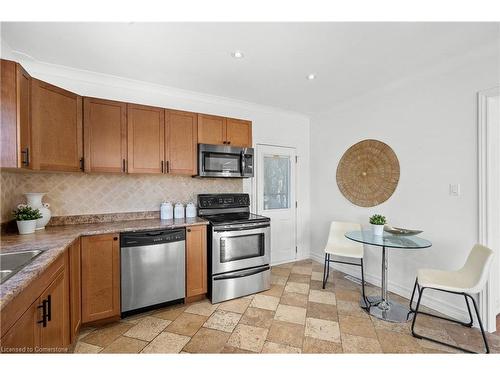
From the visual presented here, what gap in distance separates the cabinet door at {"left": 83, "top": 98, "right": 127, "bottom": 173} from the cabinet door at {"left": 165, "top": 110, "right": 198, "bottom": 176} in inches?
18.4

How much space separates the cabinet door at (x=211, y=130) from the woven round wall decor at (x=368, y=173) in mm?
1913

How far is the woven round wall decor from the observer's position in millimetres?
2846

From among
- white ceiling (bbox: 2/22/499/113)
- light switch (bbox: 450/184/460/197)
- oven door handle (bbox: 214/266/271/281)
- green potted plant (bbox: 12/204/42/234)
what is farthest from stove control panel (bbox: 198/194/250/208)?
light switch (bbox: 450/184/460/197)

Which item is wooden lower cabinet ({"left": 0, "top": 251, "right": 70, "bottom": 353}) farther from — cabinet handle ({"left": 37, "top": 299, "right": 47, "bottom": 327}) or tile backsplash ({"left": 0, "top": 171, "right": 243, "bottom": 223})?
tile backsplash ({"left": 0, "top": 171, "right": 243, "bottom": 223})

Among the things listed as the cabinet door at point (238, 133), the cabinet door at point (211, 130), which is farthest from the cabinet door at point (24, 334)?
the cabinet door at point (238, 133)

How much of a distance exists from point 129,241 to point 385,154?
3.16 metres

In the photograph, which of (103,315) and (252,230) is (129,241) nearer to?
(103,315)

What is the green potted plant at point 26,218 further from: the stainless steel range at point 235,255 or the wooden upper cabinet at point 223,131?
the wooden upper cabinet at point 223,131

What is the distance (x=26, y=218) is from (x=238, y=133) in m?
2.36

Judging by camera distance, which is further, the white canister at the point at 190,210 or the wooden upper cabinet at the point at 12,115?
the white canister at the point at 190,210

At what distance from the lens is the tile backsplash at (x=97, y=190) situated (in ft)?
7.07

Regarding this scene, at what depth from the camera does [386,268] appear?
2.40 m

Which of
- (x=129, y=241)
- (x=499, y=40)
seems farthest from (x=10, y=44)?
(x=499, y=40)

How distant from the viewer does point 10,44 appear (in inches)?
78.3
